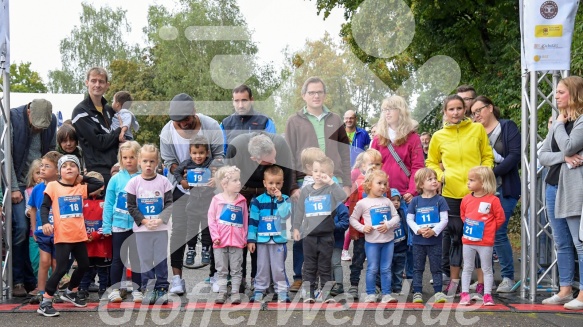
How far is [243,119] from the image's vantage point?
7305mm

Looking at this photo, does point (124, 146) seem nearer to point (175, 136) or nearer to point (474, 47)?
point (175, 136)

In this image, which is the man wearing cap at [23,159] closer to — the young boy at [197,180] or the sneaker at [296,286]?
the young boy at [197,180]

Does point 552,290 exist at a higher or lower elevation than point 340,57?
lower

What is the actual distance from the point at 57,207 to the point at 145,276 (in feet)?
3.33

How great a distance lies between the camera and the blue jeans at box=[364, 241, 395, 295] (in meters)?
6.38

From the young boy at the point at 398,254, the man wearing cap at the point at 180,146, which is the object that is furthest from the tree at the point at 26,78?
the young boy at the point at 398,254

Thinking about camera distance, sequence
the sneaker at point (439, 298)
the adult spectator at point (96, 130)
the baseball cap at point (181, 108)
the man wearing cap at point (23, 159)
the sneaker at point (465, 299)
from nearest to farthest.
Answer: the sneaker at point (465, 299) < the sneaker at point (439, 298) < the baseball cap at point (181, 108) < the man wearing cap at point (23, 159) < the adult spectator at point (96, 130)

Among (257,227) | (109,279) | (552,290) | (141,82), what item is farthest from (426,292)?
(141,82)

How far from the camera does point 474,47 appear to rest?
16.2 meters

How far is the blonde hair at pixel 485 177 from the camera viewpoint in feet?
20.7

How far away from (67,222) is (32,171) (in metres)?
1.01

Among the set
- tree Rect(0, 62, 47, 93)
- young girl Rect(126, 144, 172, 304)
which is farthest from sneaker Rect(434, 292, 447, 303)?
tree Rect(0, 62, 47, 93)

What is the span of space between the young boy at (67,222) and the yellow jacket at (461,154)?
3344mm

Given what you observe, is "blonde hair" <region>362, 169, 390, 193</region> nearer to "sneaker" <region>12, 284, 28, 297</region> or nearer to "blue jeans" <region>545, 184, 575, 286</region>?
"blue jeans" <region>545, 184, 575, 286</region>
